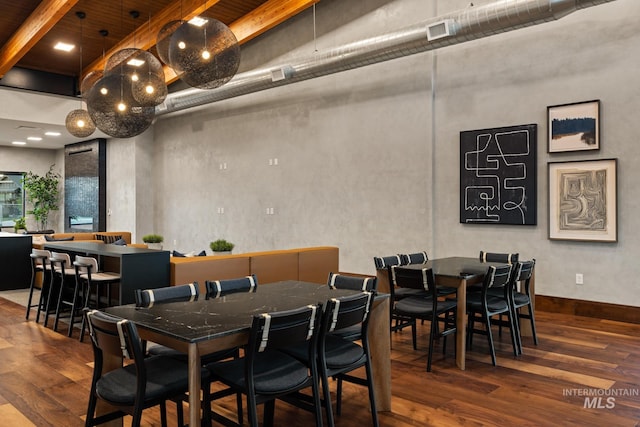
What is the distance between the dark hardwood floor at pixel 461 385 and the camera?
9.95 feet

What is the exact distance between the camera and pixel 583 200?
5691mm

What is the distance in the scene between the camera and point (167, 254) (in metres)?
4.96

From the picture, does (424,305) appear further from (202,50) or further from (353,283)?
(202,50)

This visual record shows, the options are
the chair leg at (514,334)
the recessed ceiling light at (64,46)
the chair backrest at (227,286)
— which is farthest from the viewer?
the recessed ceiling light at (64,46)

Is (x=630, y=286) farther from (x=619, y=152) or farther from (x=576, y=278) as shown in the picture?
(x=619, y=152)

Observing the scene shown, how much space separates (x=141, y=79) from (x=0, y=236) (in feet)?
17.1

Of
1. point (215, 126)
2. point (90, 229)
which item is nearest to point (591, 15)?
point (215, 126)

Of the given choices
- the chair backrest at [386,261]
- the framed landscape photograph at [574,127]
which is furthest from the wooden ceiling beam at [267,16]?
the chair backrest at [386,261]

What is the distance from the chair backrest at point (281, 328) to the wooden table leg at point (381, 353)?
2.51 ft

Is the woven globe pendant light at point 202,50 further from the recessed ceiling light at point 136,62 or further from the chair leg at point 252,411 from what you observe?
the chair leg at point 252,411

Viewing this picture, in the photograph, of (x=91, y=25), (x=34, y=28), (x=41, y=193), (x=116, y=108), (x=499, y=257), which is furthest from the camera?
(x=41, y=193)

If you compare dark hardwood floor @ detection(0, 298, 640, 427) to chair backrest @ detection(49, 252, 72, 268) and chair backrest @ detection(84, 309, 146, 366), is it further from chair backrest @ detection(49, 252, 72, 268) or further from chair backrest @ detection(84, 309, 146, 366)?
chair backrest @ detection(84, 309, 146, 366)

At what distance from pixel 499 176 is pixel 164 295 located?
4724mm

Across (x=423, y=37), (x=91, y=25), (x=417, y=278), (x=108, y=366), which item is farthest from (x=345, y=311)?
(x=91, y=25)
